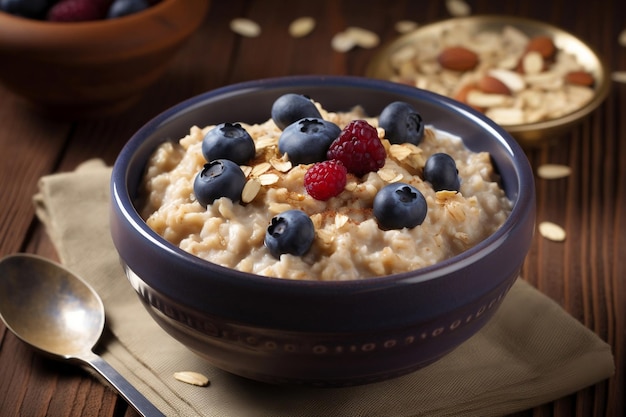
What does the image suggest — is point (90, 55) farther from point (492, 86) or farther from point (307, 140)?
point (492, 86)

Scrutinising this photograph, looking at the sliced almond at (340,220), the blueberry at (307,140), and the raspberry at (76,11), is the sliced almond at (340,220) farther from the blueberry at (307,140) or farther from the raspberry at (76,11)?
the raspberry at (76,11)

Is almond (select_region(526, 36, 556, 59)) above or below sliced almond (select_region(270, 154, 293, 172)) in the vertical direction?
below

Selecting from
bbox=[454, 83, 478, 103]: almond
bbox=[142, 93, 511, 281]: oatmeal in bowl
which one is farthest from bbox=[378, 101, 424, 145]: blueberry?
bbox=[454, 83, 478, 103]: almond

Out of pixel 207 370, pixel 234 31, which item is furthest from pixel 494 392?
pixel 234 31

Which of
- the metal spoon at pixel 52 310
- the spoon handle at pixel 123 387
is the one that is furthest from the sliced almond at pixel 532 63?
the spoon handle at pixel 123 387

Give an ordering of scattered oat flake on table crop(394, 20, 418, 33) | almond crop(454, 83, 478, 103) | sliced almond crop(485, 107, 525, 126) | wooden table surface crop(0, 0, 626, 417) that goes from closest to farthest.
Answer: wooden table surface crop(0, 0, 626, 417)
sliced almond crop(485, 107, 525, 126)
almond crop(454, 83, 478, 103)
scattered oat flake on table crop(394, 20, 418, 33)

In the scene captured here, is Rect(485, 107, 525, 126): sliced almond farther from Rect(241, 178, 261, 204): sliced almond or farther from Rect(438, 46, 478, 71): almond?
Rect(241, 178, 261, 204): sliced almond

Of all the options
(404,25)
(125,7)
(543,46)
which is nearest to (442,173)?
(125,7)
